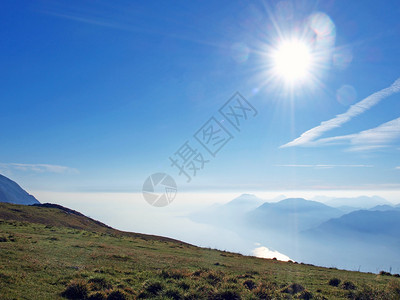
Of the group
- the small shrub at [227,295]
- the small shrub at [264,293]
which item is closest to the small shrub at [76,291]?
the small shrub at [227,295]

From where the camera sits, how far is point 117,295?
1219 centimetres

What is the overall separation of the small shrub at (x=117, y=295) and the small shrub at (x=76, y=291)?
1192 mm

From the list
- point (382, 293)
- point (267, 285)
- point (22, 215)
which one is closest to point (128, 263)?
point (267, 285)

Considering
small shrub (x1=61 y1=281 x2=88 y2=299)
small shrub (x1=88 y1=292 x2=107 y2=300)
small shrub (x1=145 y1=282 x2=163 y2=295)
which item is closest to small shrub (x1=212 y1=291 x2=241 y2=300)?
small shrub (x1=145 y1=282 x2=163 y2=295)

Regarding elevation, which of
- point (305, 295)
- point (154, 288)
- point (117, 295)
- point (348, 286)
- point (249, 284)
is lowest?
point (117, 295)

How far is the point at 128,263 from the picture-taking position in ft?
69.6

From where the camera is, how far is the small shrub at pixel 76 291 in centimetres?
1154

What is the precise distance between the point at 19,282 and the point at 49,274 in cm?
285

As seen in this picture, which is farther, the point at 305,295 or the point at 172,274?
the point at 172,274

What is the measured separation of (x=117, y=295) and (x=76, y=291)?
79.9 inches

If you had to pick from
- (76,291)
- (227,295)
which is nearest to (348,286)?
(227,295)

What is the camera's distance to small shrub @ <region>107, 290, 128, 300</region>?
12.0 m

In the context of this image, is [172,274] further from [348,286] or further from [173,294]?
[348,286]

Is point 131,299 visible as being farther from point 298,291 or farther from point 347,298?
point 347,298
